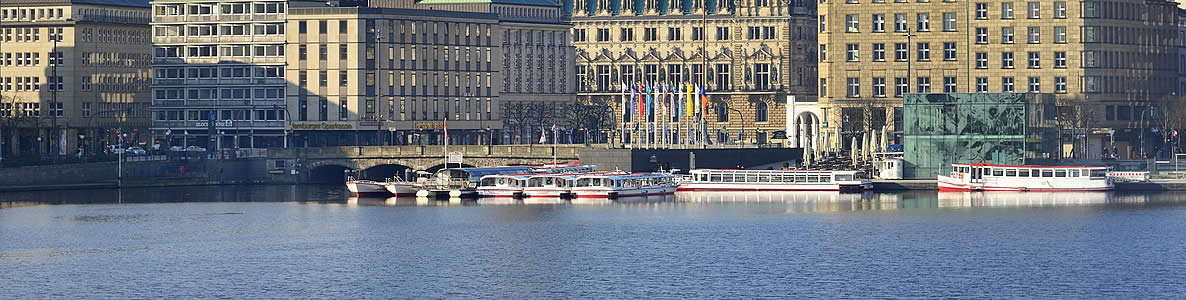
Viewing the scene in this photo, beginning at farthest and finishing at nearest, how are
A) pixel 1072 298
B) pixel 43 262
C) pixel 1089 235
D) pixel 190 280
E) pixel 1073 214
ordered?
1. pixel 1073 214
2. pixel 1089 235
3. pixel 43 262
4. pixel 190 280
5. pixel 1072 298

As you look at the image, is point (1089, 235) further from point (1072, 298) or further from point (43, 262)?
point (43, 262)

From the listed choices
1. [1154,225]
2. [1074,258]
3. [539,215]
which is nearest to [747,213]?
[539,215]

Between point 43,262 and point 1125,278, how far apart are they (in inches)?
2460

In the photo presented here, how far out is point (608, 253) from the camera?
161 m

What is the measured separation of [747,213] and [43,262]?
199 feet

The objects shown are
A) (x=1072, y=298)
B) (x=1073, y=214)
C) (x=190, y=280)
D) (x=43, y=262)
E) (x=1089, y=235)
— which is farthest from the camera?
(x=1073, y=214)

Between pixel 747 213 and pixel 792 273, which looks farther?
pixel 747 213

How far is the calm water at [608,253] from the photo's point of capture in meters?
140

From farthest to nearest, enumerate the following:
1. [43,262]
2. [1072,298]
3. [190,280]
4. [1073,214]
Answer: [1073,214] → [43,262] → [190,280] → [1072,298]

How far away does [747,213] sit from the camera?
644 ft

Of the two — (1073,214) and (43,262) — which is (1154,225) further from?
(43,262)

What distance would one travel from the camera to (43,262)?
507 feet

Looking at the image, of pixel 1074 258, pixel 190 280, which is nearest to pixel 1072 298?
pixel 1074 258

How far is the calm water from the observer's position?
140500 millimetres
